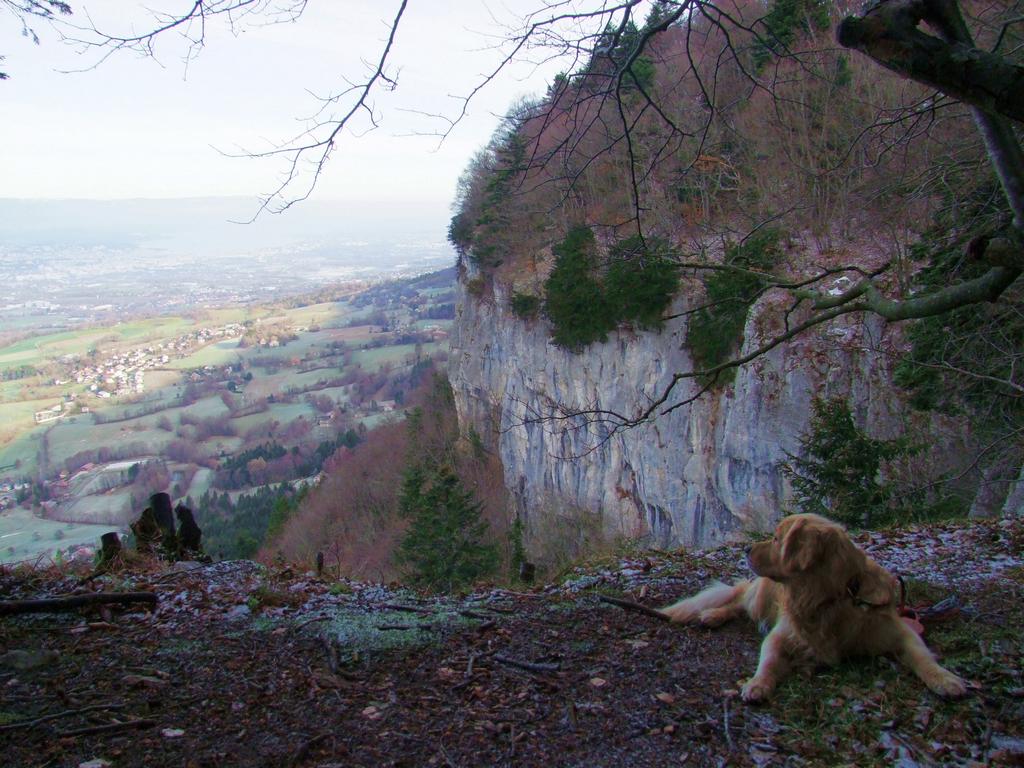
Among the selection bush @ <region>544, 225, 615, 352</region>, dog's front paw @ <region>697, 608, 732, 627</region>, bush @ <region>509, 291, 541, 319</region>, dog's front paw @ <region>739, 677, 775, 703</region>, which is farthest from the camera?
bush @ <region>509, 291, 541, 319</region>

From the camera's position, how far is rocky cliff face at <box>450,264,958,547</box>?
16.2 m

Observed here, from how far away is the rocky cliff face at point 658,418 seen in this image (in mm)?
16219

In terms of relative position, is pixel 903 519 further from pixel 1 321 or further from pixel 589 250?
pixel 1 321

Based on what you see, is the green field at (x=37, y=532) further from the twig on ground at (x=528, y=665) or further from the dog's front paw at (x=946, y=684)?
the dog's front paw at (x=946, y=684)

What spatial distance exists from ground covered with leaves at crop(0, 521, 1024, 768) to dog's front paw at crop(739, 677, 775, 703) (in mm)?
47

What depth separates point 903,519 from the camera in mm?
9906

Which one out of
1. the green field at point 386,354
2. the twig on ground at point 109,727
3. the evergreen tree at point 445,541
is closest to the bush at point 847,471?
the evergreen tree at point 445,541

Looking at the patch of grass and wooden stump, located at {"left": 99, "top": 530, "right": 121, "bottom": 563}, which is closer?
the patch of grass

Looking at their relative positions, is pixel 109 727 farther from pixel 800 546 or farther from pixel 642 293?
pixel 642 293

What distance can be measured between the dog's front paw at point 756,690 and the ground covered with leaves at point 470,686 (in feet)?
0.15

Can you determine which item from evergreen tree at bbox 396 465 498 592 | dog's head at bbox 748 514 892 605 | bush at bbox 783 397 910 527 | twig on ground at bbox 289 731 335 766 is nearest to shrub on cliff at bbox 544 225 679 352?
evergreen tree at bbox 396 465 498 592

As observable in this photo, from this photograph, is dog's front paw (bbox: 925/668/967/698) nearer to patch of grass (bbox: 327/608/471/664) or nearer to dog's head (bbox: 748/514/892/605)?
dog's head (bbox: 748/514/892/605)

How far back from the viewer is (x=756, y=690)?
10.9 ft

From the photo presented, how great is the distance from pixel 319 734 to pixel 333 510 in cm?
4309
